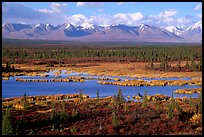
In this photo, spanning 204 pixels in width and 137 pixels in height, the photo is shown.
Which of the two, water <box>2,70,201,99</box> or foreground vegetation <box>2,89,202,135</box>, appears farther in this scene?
water <box>2,70,201,99</box>

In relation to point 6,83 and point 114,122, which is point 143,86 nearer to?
point 6,83

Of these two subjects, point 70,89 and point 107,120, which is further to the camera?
point 70,89

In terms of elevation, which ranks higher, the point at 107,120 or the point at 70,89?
the point at 107,120

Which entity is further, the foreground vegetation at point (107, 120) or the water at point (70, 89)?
the water at point (70, 89)

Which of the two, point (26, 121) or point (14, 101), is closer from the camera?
point (26, 121)

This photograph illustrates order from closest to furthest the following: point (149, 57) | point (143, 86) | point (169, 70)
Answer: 1. point (143, 86)
2. point (169, 70)
3. point (149, 57)

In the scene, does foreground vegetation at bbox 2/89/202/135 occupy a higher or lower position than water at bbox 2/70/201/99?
higher

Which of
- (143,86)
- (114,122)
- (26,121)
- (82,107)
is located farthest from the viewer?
(143,86)

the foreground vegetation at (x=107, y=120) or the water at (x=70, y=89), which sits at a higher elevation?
the foreground vegetation at (x=107, y=120)

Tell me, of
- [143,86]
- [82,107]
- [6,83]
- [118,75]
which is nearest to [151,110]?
[82,107]

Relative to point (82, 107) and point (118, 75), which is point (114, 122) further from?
point (118, 75)
